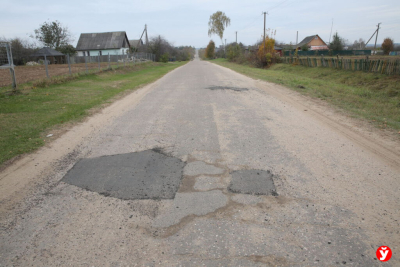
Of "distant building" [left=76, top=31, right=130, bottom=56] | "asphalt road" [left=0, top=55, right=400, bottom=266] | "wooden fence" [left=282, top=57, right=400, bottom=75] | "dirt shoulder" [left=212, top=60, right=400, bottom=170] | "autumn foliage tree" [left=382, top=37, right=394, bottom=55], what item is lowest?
"asphalt road" [left=0, top=55, right=400, bottom=266]

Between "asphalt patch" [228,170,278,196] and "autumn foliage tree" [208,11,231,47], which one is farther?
"autumn foliage tree" [208,11,231,47]

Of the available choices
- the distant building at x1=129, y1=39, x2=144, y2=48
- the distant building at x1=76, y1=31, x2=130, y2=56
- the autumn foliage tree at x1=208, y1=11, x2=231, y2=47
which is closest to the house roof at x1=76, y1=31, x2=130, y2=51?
the distant building at x1=76, y1=31, x2=130, y2=56

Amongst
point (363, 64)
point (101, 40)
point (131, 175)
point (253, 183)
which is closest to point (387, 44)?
point (363, 64)

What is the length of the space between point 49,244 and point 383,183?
4.29m

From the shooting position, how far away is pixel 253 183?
3.82 m

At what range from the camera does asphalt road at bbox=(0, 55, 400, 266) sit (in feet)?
8.41

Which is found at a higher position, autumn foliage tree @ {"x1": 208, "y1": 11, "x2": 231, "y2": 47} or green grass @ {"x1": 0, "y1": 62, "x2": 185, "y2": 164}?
autumn foliage tree @ {"x1": 208, "y1": 11, "x2": 231, "y2": 47}

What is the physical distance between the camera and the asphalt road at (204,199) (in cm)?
256

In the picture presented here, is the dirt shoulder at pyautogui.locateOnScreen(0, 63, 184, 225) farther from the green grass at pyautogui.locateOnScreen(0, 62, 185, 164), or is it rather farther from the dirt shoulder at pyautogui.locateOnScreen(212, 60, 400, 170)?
the dirt shoulder at pyautogui.locateOnScreen(212, 60, 400, 170)

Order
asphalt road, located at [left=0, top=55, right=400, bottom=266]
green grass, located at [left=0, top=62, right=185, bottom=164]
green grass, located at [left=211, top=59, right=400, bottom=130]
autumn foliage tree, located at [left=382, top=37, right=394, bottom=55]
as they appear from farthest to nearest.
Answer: autumn foliage tree, located at [left=382, top=37, right=394, bottom=55] < green grass, located at [left=211, top=59, right=400, bottom=130] < green grass, located at [left=0, top=62, right=185, bottom=164] < asphalt road, located at [left=0, top=55, right=400, bottom=266]

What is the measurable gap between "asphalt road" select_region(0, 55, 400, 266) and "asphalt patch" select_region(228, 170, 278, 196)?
0.02m

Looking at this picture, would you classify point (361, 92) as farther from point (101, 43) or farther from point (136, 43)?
point (136, 43)

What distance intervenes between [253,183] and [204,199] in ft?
2.69

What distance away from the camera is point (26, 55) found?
35031 mm
